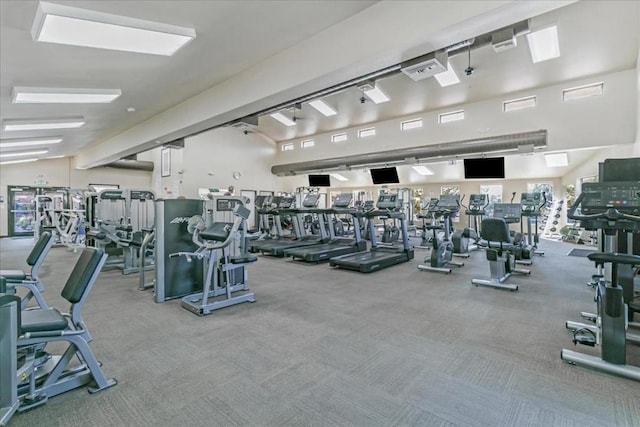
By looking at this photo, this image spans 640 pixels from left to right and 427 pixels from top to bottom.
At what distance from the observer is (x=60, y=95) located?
14.8 ft

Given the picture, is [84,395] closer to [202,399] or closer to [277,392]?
[202,399]

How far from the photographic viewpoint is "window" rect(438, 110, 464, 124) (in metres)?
9.29

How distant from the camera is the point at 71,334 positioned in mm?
1944

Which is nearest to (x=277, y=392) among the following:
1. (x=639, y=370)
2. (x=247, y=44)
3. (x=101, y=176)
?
(x=639, y=370)

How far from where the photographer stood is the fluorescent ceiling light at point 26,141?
277 inches

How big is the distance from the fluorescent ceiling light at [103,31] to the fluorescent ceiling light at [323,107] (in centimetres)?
671

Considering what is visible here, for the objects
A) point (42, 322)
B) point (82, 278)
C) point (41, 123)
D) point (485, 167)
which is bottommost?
point (42, 322)

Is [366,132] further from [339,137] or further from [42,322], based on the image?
[42,322]

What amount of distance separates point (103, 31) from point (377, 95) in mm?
7227

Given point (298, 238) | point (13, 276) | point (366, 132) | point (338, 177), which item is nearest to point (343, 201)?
point (298, 238)

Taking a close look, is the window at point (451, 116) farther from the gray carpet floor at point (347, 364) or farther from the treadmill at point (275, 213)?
the gray carpet floor at point (347, 364)

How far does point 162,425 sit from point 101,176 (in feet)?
49.2

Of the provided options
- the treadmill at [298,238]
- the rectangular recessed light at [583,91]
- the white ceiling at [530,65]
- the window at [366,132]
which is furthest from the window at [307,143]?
the rectangular recessed light at [583,91]

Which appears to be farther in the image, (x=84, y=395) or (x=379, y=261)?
(x=379, y=261)
